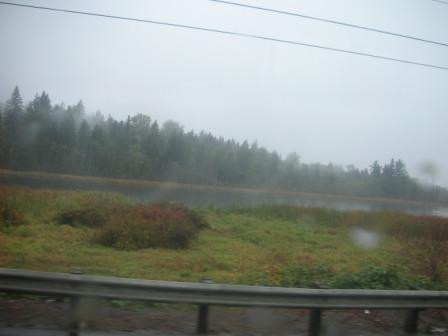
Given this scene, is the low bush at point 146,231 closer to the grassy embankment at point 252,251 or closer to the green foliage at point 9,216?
the grassy embankment at point 252,251

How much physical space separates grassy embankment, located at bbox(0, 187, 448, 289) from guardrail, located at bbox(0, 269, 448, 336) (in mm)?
2061

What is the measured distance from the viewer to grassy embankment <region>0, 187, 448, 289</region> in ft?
28.7

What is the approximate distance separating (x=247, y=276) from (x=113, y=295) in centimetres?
444

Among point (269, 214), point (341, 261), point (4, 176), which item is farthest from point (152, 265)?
point (4, 176)

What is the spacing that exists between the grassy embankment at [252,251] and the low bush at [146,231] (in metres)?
0.22

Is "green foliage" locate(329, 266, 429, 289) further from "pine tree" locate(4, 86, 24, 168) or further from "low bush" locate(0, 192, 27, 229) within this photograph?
"pine tree" locate(4, 86, 24, 168)

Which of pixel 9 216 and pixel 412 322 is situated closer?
pixel 412 322

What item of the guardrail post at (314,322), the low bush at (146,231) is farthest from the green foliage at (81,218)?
the guardrail post at (314,322)

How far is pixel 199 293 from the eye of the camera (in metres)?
5.38

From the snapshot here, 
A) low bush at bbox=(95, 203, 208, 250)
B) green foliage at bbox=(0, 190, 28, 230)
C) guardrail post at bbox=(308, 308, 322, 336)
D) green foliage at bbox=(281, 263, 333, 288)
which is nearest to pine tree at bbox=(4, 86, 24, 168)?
green foliage at bbox=(0, 190, 28, 230)

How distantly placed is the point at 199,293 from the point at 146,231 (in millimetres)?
7726

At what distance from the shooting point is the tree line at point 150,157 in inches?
1008

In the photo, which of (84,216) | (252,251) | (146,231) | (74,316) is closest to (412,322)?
(74,316)

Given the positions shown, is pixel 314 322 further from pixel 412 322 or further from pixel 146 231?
pixel 146 231
